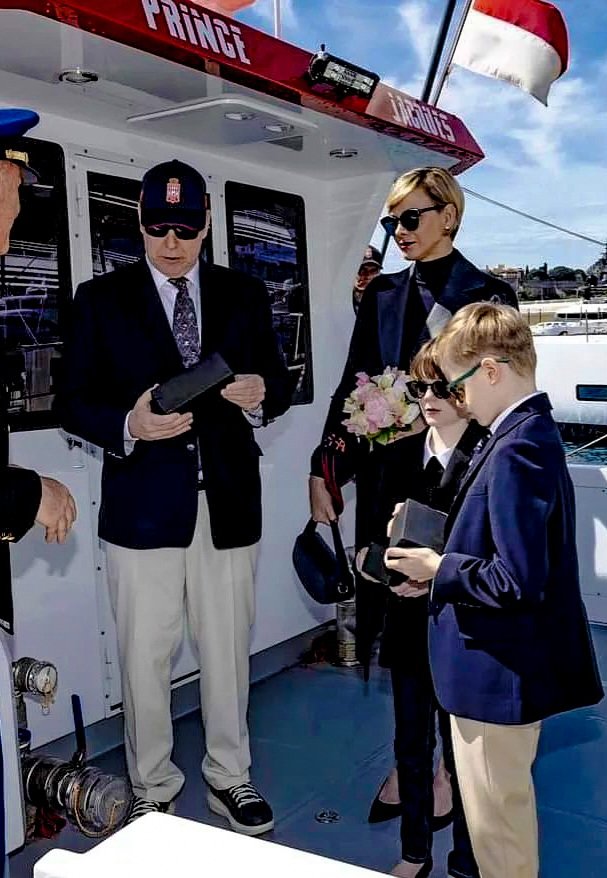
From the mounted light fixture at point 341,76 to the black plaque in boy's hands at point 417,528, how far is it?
5.27ft

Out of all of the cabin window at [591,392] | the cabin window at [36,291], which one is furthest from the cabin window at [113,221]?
the cabin window at [591,392]

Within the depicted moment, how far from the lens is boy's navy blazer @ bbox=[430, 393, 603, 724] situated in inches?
73.5

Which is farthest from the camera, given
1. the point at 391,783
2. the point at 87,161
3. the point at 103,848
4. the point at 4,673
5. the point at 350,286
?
the point at 350,286

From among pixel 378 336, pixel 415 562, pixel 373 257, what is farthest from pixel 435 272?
pixel 373 257

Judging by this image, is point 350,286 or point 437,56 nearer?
point 350,286

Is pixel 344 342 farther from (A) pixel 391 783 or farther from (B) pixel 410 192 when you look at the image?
(A) pixel 391 783

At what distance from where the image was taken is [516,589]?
6.08 feet

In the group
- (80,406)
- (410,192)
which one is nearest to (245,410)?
(80,406)

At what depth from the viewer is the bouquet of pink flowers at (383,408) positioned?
2.60 m

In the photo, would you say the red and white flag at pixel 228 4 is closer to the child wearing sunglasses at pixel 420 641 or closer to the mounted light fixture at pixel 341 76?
the mounted light fixture at pixel 341 76

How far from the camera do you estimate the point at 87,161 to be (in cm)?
337

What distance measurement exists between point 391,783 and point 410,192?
5.93 feet

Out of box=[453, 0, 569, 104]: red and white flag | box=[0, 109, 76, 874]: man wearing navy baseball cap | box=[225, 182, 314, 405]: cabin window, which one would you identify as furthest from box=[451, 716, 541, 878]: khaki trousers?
box=[453, 0, 569, 104]: red and white flag

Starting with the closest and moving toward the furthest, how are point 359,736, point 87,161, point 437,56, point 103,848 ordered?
point 103,848 < point 87,161 < point 359,736 < point 437,56
